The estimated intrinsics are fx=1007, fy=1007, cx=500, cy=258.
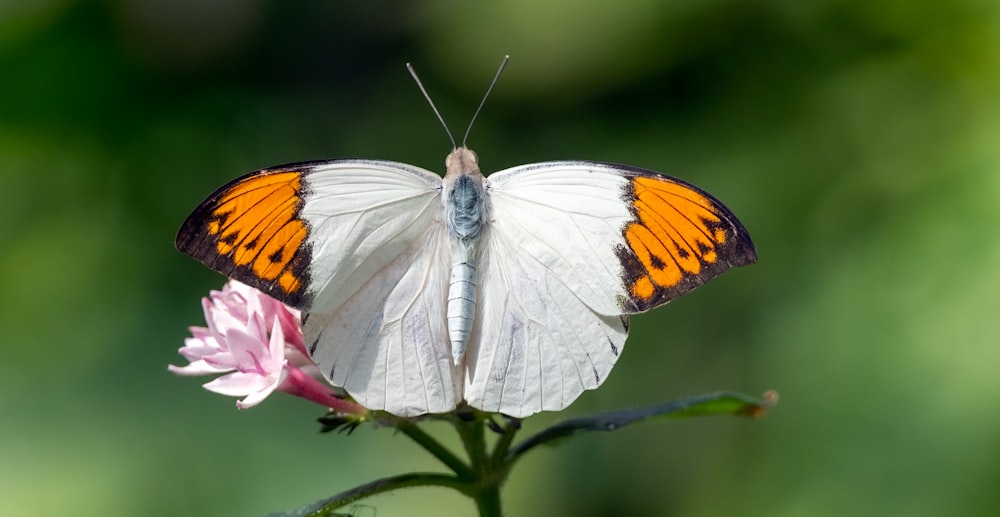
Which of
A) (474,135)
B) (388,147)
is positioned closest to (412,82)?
(388,147)

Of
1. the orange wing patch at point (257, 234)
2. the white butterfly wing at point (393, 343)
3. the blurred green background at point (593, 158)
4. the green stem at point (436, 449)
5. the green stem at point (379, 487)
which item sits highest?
the blurred green background at point (593, 158)

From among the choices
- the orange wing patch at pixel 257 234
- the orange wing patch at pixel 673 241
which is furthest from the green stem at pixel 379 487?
the orange wing patch at pixel 673 241

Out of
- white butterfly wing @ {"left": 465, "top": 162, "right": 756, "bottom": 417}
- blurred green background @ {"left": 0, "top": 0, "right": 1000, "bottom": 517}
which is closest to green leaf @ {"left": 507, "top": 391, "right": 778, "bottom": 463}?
white butterfly wing @ {"left": 465, "top": 162, "right": 756, "bottom": 417}

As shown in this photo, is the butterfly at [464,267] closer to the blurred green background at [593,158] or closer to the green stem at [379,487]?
the green stem at [379,487]

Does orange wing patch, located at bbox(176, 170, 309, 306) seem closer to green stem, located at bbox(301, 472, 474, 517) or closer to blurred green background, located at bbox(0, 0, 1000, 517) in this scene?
green stem, located at bbox(301, 472, 474, 517)

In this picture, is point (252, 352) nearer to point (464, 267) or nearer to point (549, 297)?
point (464, 267)

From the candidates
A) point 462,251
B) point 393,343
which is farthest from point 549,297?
point 393,343

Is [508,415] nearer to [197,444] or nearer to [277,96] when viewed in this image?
[197,444]
